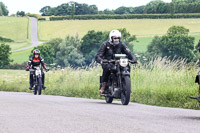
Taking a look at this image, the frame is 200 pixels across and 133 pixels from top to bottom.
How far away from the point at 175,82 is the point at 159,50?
308 feet

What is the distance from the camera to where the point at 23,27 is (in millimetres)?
150750

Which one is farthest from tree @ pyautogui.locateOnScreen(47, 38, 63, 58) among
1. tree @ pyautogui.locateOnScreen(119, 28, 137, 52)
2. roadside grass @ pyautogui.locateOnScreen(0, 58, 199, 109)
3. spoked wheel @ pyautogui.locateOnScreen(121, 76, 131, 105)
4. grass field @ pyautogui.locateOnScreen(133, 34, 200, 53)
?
spoked wheel @ pyautogui.locateOnScreen(121, 76, 131, 105)

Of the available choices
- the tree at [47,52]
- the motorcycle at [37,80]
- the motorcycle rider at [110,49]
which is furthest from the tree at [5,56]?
the motorcycle rider at [110,49]

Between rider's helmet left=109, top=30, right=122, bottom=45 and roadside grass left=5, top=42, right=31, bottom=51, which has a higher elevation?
rider's helmet left=109, top=30, right=122, bottom=45

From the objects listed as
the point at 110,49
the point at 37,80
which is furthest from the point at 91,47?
the point at 110,49

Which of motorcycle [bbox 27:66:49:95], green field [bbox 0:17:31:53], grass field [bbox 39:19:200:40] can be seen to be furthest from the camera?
green field [bbox 0:17:31:53]

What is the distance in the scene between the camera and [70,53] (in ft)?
372

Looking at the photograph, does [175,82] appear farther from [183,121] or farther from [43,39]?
[43,39]

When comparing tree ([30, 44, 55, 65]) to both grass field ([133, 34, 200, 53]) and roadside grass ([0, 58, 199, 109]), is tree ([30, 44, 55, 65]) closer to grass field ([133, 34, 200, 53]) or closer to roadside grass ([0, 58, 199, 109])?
grass field ([133, 34, 200, 53])

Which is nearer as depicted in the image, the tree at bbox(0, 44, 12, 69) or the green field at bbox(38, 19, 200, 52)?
the tree at bbox(0, 44, 12, 69)

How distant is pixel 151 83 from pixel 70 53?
317 feet

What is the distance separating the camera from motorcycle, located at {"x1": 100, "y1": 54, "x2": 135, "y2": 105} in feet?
42.6

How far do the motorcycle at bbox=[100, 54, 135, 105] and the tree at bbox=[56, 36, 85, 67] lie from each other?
96.8 meters

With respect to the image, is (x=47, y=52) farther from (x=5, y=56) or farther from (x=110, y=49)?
(x=110, y=49)
